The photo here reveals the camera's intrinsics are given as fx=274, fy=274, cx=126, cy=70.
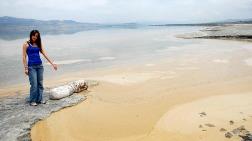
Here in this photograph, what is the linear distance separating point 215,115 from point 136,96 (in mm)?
2685

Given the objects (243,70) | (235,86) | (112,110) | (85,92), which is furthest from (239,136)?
(243,70)

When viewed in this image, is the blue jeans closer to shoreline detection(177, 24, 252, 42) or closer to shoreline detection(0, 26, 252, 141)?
shoreline detection(0, 26, 252, 141)

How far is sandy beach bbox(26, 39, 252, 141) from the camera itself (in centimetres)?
589

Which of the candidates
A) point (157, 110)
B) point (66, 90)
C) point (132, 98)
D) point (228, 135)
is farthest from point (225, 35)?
point (228, 135)

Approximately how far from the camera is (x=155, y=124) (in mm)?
6387

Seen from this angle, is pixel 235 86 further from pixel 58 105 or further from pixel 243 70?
pixel 58 105

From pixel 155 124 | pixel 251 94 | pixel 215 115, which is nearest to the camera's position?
pixel 155 124

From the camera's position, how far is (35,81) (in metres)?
7.39

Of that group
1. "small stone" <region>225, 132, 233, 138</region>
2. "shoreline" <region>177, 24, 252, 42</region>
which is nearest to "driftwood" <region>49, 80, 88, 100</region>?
"small stone" <region>225, 132, 233, 138</region>

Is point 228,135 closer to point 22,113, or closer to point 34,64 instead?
point 22,113

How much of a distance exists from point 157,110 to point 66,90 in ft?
9.35

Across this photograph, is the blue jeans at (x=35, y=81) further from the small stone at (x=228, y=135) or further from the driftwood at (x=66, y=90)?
the small stone at (x=228, y=135)

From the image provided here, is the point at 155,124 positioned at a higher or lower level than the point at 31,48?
lower

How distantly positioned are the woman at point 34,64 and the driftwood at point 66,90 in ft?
1.45
